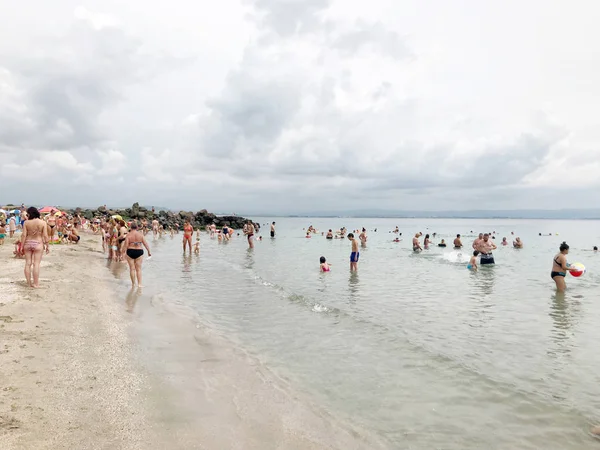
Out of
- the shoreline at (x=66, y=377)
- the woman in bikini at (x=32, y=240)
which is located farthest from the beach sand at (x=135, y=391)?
the woman in bikini at (x=32, y=240)

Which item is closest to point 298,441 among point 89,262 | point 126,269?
point 126,269

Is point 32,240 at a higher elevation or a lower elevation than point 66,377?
higher

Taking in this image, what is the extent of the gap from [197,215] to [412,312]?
226ft

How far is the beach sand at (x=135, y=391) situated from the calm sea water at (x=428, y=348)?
2.41 feet

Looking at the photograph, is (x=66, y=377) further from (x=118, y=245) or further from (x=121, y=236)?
(x=118, y=245)

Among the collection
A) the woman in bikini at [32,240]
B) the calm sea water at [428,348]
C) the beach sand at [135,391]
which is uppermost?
A: the woman in bikini at [32,240]

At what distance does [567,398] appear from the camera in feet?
20.9

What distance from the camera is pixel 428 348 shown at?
28.6 feet

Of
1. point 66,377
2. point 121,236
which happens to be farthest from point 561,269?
point 121,236

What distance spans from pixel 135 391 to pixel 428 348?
6.01 m

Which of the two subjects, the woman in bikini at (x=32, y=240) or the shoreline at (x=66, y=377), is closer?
the shoreline at (x=66, y=377)

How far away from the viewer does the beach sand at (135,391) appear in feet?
14.0

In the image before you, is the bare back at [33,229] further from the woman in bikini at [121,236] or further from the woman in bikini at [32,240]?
the woman in bikini at [121,236]

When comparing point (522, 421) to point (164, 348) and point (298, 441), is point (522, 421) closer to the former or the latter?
point (298, 441)
